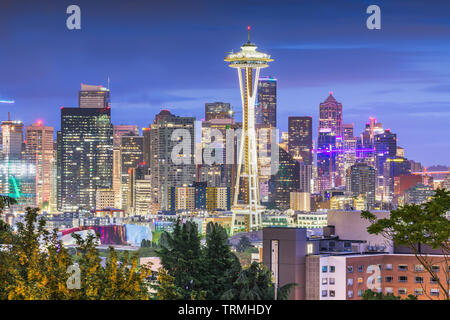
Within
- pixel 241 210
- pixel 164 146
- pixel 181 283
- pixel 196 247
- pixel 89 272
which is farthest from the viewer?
pixel 164 146

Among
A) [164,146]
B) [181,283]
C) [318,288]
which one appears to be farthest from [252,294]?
[164,146]

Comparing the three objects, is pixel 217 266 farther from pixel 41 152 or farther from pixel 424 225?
pixel 41 152

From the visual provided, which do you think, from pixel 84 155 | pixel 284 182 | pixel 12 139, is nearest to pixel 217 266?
pixel 284 182

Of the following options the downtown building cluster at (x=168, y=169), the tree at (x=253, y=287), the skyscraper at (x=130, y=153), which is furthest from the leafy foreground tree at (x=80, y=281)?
the skyscraper at (x=130, y=153)

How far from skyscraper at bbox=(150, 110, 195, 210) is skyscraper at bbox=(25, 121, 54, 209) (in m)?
20.6

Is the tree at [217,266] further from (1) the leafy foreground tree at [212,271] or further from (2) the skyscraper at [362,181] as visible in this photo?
(2) the skyscraper at [362,181]

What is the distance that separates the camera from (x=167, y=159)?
5290 inches

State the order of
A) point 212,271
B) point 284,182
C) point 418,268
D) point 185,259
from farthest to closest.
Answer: point 284,182, point 418,268, point 185,259, point 212,271

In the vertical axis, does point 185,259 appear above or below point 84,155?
below

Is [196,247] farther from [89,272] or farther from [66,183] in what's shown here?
[66,183]

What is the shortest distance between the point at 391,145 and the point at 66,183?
184ft

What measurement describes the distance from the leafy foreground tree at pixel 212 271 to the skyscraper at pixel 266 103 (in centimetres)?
13149

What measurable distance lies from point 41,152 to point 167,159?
1096 inches
